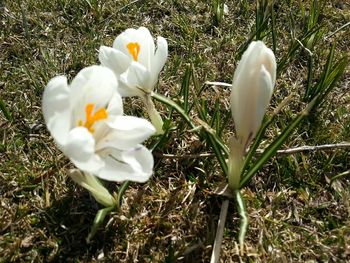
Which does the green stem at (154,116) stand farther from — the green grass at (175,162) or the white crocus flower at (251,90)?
the white crocus flower at (251,90)

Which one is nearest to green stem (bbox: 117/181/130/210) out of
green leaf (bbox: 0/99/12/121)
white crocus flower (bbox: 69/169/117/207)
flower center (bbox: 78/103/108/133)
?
white crocus flower (bbox: 69/169/117/207)

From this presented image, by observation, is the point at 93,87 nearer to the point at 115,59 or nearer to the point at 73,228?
the point at 115,59

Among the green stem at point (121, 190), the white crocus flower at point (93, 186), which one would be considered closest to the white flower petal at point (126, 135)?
the white crocus flower at point (93, 186)

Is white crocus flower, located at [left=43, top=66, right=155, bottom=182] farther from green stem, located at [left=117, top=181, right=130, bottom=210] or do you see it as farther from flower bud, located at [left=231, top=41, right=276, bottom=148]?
flower bud, located at [left=231, top=41, right=276, bottom=148]

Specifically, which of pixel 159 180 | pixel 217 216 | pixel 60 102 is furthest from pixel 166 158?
pixel 60 102

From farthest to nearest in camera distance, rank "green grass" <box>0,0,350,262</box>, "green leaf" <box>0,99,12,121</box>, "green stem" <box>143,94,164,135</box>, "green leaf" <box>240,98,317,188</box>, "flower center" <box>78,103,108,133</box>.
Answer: "green leaf" <box>0,99,12,121</box>
"green stem" <box>143,94,164,135</box>
"green grass" <box>0,0,350,262</box>
"green leaf" <box>240,98,317,188</box>
"flower center" <box>78,103,108,133</box>

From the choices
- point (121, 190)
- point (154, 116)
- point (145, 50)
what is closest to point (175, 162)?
point (154, 116)
